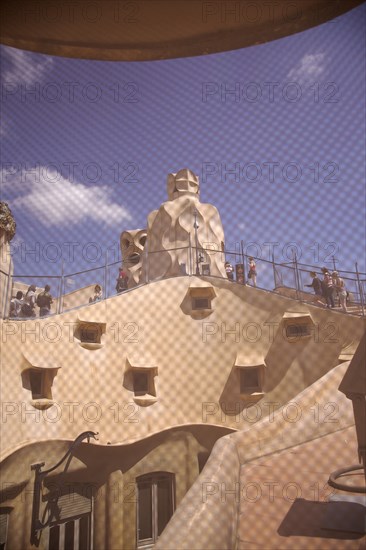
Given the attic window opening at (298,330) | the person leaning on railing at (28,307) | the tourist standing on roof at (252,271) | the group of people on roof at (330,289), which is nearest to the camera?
the person leaning on railing at (28,307)

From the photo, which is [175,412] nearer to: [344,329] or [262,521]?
[344,329]

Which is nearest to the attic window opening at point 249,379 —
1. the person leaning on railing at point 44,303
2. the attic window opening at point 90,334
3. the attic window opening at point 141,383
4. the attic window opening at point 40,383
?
the attic window opening at point 141,383

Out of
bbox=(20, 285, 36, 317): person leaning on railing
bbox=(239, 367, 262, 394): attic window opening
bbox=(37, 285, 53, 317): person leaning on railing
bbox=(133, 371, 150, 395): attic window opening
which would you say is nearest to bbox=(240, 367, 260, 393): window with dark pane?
bbox=(239, 367, 262, 394): attic window opening

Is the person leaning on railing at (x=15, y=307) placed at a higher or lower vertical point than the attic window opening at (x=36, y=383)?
higher

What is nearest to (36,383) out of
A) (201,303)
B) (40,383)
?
(40,383)

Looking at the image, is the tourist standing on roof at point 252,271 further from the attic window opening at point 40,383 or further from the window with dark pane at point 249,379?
the attic window opening at point 40,383

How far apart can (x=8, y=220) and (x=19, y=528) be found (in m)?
2.03

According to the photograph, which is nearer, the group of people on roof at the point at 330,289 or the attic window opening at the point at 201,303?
the group of people on roof at the point at 330,289

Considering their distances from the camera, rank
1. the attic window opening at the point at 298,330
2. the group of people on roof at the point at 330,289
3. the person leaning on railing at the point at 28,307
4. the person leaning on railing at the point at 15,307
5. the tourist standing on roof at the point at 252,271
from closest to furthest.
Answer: the person leaning on railing at the point at 15,307, the person leaning on railing at the point at 28,307, the group of people on roof at the point at 330,289, the attic window opening at the point at 298,330, the tourist standing on roof at the point at 252,271

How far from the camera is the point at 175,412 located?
3404 mm

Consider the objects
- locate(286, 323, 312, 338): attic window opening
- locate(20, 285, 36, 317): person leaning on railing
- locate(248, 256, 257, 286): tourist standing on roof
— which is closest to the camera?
locate(20, 285, 36, 317): person leaning on railing

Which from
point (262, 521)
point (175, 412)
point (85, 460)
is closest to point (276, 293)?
point (175, 412)

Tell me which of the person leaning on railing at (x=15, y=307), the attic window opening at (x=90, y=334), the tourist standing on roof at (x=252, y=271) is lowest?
the attic window opening at (x=90, y=334)

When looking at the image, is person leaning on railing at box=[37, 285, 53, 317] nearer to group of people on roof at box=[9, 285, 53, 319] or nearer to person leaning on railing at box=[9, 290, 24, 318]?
group of people on roof at box=[9, 285, 53, 319]
